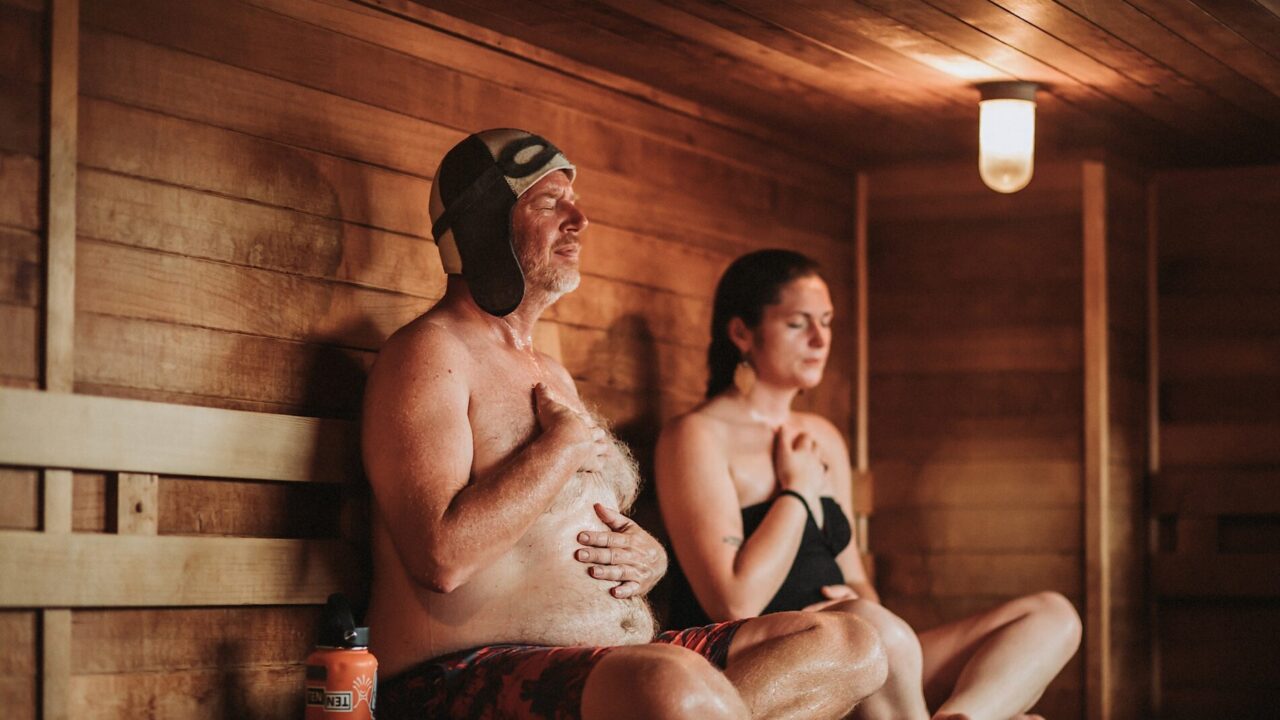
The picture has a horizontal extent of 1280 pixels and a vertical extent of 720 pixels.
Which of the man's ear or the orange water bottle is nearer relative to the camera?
the orange water bottle

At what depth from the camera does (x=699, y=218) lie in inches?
168

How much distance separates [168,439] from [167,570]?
0.76 ft

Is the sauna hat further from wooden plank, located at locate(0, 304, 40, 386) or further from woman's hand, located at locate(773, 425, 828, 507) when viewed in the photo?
woman's hand, located at locate(773, 425, 828, 507)

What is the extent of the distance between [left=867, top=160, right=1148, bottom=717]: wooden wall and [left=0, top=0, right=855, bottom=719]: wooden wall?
146cm

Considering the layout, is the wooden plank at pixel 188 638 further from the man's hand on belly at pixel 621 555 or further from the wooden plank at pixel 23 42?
the wooden plank at pixel 23 42

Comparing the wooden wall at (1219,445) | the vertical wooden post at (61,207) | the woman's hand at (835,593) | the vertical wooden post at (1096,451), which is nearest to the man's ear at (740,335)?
the woman's hand at (835,593)

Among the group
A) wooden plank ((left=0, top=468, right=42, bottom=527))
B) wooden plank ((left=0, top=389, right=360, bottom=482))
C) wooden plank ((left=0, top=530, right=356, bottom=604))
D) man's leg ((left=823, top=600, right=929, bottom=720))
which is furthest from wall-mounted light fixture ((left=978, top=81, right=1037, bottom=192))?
wooden plank ((left=0, top=468, right=42, bottom=527))

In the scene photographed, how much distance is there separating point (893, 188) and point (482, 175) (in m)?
2.19

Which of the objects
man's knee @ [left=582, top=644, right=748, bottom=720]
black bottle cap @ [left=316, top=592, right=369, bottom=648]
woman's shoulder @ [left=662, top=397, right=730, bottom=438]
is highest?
woman's shoulder @ [left=662, top=397, right=730, bottom=438]

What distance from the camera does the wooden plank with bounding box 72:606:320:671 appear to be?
2605mm

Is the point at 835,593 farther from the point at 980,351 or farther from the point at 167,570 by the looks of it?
the point at 167,570

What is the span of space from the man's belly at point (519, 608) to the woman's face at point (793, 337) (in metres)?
1.15

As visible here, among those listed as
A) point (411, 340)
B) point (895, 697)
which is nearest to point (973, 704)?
point (895, 697)

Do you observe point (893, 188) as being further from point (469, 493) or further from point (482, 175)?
point (469, 493)
